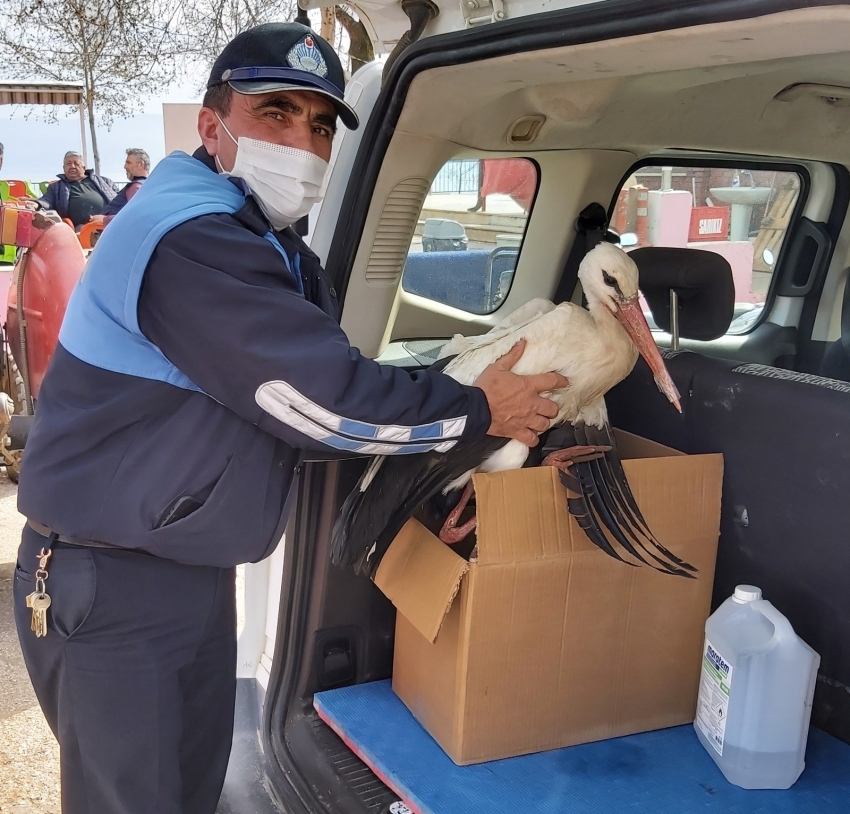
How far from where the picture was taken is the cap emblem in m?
1.64

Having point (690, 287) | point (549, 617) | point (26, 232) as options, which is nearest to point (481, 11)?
point (690, 287)

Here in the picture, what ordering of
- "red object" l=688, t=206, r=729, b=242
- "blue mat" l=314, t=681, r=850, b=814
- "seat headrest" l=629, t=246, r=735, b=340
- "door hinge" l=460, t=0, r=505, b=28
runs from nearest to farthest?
"door hinge" l=460, t=0, r=505, b=28 → "blue mat" l=314, t=681, r=850, b=814 → "seat headrest" l=629, t=246, r=735, b=340 → "red object" l=688, t=206, r=729, b=242

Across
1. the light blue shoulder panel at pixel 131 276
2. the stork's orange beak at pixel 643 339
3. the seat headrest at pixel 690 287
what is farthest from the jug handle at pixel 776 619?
the light blue shoulder panel at pixel 131 276

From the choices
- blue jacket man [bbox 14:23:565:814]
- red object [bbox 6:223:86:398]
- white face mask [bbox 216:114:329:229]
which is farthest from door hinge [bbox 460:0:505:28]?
red object [bbox 6:223:86:398]

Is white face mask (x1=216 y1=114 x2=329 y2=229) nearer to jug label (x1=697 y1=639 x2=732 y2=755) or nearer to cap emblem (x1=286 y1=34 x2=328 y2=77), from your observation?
cap emblem (x1=286 y1=34 x2=328 y2=77)

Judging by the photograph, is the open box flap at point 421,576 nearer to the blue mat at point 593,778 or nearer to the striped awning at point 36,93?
the blue mat at point 593,778

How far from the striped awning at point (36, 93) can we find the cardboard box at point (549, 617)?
12499mm

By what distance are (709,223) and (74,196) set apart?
9026 mm

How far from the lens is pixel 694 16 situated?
132cm

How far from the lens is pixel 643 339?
2115 mm

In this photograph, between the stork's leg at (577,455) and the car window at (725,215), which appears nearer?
Answer: the stork's leg at (577,455)

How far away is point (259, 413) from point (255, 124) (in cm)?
61

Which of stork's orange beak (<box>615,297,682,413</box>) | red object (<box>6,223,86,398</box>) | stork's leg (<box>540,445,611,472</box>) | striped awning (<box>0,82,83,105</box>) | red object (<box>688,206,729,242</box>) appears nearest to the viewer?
stork's leg (<box>540,445,611,472</box>)

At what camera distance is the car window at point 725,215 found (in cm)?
361
